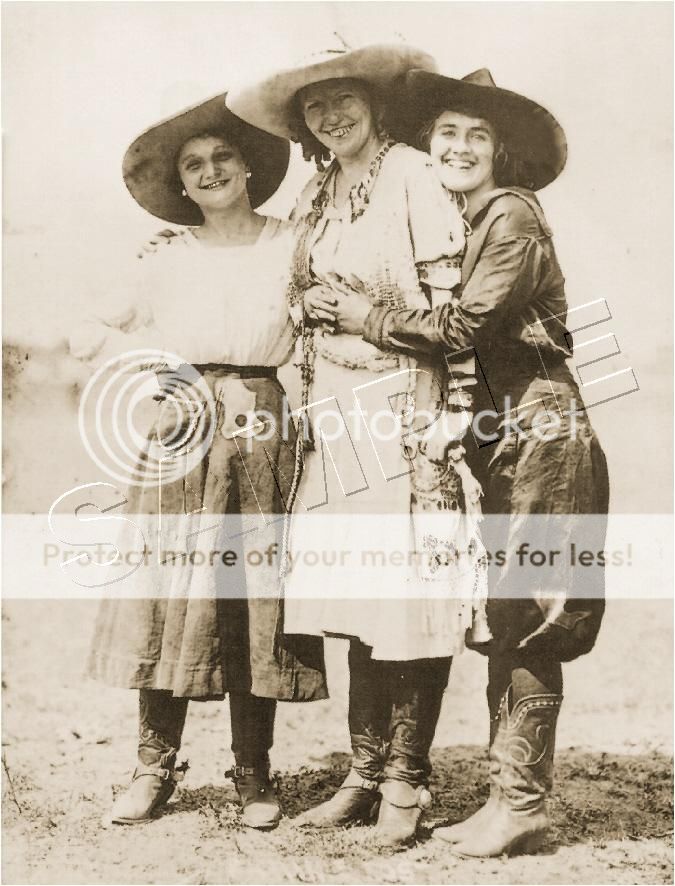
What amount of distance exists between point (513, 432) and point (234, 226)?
1299mm

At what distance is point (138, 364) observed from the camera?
4.41m

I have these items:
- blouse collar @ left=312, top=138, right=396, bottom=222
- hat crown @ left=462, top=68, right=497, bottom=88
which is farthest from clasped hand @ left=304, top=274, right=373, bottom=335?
hat crown @ left=462, top=68, right=497, bottom=88

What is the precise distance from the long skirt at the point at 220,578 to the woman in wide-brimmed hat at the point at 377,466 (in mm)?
107

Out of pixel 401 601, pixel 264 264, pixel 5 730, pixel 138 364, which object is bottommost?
pixel 5 730

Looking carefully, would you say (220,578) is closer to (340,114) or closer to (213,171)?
(213,171)

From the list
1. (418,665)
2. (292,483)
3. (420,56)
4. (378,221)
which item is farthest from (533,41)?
(418,665)

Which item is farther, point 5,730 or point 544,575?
point 5,730

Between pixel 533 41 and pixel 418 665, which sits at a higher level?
pixel 533 41

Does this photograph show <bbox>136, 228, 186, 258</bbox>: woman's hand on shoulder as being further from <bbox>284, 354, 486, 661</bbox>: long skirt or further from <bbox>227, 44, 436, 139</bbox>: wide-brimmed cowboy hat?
<bbox>284, 354, 486, 661</bbox>: long skirt

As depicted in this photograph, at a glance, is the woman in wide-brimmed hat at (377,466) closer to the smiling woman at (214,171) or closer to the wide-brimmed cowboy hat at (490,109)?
the wide-brimmed cowboy hat at (490,109)

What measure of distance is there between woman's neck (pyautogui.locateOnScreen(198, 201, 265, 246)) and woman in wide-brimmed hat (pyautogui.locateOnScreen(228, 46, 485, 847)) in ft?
0.67

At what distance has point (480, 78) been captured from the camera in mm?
4262

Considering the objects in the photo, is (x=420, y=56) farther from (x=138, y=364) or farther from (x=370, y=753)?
(x=370, y=753)

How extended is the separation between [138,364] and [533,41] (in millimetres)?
1950
